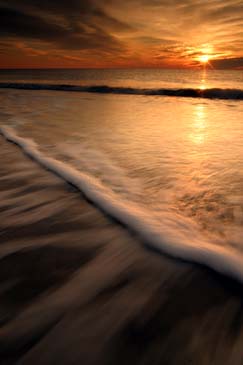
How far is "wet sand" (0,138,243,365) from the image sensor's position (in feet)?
3.78

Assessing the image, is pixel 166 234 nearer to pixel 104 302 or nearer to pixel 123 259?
pixel 123 259

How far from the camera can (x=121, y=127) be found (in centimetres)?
618

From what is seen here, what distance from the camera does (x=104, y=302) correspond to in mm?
1412

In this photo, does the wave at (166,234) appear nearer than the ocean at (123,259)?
No

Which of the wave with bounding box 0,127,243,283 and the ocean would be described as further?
the wave with bounding box 0,127,243,283

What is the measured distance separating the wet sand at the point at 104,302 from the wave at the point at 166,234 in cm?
7

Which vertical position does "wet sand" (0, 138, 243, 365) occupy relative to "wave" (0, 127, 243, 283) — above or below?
below

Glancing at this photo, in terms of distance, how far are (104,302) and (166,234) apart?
0.70m

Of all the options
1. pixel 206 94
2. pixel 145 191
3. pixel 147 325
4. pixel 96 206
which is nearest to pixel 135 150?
pixel 145 191

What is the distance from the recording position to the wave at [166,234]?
5.36 ft

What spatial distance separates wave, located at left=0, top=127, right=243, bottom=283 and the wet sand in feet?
0.24

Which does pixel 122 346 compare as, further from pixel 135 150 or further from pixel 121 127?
pixel 121 127

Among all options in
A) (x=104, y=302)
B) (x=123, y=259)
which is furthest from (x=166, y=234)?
(x=104, y=302)

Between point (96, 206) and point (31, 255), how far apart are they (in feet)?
2.54
